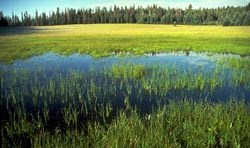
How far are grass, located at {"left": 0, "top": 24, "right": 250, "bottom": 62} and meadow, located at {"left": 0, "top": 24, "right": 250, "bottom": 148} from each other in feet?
0.18

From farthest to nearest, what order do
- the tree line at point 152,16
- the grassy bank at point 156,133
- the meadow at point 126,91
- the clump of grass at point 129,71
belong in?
1. the tree line at point 152,16
2. the clump of grass at point 129,71
3. the meadow at point 126,91
4. the grassy bank at point 156,133

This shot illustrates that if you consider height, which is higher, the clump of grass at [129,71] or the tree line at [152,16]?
the tree line at [152,16]

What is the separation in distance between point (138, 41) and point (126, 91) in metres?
8.89

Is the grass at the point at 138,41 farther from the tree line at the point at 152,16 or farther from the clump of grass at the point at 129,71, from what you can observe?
the clump of grass at the point at 129,71

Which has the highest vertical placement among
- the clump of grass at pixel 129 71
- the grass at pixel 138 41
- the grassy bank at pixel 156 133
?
the grass at pixel 138 41

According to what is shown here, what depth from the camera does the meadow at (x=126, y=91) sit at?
5.75 metres

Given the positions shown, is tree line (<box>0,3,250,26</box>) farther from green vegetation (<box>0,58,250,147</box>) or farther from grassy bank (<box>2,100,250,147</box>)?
grassy bank (<box>2,100,250,147</box>)

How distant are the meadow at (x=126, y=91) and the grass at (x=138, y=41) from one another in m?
0.05

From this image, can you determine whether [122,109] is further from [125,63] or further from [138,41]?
[138,41]

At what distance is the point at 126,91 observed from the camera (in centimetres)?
899

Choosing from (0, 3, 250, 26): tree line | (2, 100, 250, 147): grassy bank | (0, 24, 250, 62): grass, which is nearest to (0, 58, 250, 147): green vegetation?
(2, 100, 250, 147): grassy bank

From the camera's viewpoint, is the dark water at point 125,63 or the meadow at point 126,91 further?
the dark water at point 125,63

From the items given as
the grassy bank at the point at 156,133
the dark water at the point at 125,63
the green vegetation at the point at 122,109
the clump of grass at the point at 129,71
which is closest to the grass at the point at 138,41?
the dark water at the point at 125,63

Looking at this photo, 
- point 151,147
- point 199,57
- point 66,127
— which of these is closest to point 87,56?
point 199,57
